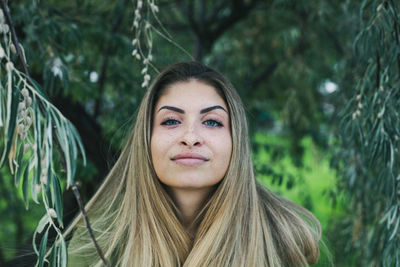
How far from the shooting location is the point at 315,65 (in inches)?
171

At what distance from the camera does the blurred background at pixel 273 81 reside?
1984mm

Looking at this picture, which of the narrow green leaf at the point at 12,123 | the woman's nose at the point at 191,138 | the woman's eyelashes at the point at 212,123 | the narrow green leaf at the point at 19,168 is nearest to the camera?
the narrow green leaf at the point at 12,123

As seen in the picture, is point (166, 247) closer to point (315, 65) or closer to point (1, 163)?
point (1, 163)

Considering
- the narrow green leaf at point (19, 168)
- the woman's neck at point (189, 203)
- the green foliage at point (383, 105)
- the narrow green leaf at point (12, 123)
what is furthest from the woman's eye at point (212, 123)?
the narrow green leaf at point (12, 123)

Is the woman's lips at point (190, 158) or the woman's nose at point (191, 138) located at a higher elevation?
the woman's nose at point (191, 138)

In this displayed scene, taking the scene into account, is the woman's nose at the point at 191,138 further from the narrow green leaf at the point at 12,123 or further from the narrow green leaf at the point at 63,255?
the narrow green leaf at the point at 12,123

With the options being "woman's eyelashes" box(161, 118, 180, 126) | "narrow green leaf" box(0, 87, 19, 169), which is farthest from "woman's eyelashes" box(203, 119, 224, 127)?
"narrow green leaf" box(0, 87, 19, 169)

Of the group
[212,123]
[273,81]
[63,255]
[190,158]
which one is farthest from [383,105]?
[273,81]

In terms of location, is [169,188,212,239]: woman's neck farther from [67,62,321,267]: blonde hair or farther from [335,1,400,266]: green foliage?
[335,1,400,266]: green foliage

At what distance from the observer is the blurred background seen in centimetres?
198

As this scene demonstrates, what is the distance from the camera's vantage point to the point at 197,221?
2027 millimetres

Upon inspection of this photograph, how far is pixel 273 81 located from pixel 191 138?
109 inches

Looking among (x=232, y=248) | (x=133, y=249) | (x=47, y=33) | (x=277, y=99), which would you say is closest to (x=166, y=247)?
(x=133, y=249)

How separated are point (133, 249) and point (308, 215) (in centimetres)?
84
